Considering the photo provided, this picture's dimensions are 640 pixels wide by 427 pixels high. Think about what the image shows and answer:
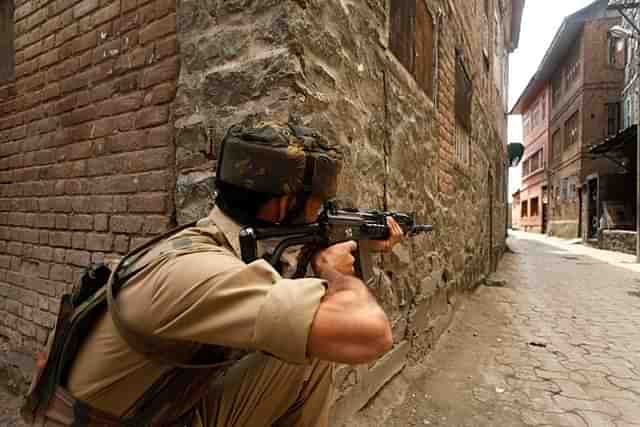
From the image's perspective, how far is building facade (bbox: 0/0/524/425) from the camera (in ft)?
5.94

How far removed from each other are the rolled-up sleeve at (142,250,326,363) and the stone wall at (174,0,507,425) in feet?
3.16

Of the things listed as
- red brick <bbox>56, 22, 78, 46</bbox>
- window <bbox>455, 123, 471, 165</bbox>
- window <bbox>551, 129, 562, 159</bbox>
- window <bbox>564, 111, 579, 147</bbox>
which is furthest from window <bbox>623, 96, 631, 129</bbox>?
red brick <bbox>56, 22, 78, 46</bbox>

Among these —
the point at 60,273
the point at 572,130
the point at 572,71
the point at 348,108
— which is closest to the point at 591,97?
the point at 572,130

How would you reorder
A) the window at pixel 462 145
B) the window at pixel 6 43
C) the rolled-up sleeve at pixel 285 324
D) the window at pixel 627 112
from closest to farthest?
the rolled-up sleeve at pixel 285 324 → the window at pixel 6 43 → the window at pixel 462 145 → the window at pixel 627 112

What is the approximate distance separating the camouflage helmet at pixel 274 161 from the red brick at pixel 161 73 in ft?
3.41

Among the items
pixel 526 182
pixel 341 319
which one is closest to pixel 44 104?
pixel 341 319

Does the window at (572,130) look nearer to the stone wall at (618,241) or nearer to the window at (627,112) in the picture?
the window at (627,112)

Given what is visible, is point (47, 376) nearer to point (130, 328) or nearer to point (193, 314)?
point (130, 328)

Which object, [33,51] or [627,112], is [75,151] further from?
[627,112]

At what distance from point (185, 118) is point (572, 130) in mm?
22572

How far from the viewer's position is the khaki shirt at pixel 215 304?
83cm

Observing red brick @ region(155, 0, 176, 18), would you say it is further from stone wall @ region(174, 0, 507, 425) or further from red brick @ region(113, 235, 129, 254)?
red brick @ region(113, 235, 129, 254)

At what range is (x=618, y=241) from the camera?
43.4 feet

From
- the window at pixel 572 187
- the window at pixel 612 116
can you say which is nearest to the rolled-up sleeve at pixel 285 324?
the window at pixel 612 116
